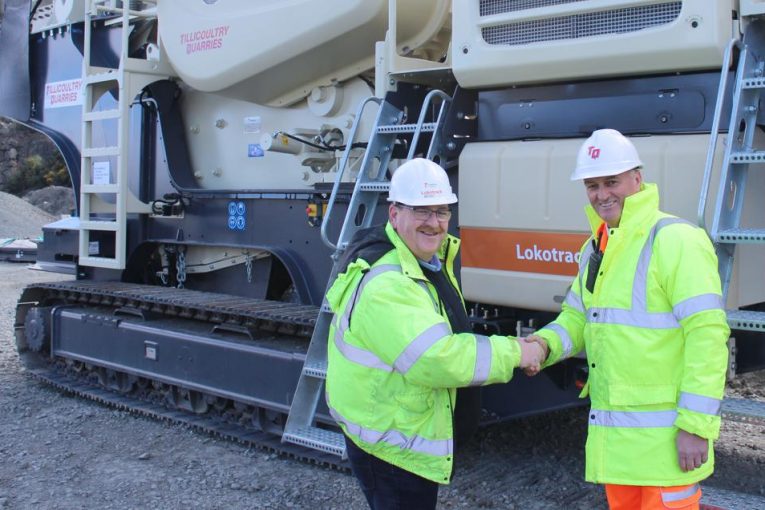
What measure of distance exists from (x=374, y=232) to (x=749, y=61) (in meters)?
1.71

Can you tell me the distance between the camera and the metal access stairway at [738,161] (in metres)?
3.09

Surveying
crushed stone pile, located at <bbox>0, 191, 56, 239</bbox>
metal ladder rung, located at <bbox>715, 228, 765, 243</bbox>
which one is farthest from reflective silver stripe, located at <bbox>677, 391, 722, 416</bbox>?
crushed stone pile, located at <bbox>0, 191, 56, 239</bbox>

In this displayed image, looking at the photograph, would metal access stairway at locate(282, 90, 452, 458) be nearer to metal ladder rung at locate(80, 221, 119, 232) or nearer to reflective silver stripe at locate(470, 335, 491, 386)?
reflective silver stripe at locate(470, 335, 491, 386)

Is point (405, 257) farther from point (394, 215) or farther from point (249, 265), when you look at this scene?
point (249, 265)

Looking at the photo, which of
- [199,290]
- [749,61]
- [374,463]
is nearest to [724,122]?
[749,61]

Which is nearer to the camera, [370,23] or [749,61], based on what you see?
[749,61]

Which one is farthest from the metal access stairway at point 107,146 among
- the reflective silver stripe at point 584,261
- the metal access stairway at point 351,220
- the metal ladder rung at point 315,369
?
the reflective silver stripe at point 584,261

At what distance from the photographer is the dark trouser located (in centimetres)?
270

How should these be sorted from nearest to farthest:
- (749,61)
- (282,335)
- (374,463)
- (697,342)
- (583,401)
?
(697,342), (374,463), (749,61), (583,401), (282,335)

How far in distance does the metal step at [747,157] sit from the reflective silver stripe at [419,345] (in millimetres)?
1439

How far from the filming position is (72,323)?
6.41 metres

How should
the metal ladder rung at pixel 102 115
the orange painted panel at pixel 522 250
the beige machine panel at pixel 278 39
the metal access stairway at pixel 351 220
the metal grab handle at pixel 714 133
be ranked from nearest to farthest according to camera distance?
1. the metal grab handle at pixel 714 133
2. the orange painted panel at pixel 522 250
3. the metal access stairway at pixel 351 220
4. the beige machine panel at pixel 278 39
5. the metal ladder rung at pixel 102 115

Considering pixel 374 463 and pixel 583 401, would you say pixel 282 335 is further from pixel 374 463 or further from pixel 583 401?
pixel 374 463

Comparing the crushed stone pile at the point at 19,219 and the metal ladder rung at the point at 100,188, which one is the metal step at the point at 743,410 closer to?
the metal ladder rung at the point at 100,188
